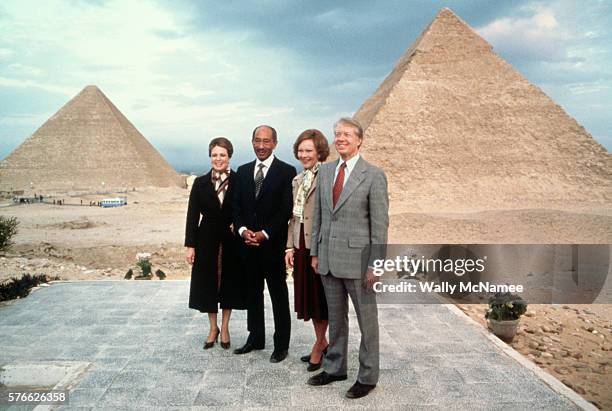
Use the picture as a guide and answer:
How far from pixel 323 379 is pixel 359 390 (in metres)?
0.29

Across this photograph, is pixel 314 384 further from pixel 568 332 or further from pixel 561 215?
pixel 561 215

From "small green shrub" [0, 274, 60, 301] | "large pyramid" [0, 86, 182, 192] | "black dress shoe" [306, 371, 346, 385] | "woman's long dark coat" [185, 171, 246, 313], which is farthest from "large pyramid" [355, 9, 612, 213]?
"large pyramid" [0, 86, 182, 192]

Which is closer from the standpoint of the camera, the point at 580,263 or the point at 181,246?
the point at 580,263

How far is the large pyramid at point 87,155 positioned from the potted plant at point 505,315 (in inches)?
2403

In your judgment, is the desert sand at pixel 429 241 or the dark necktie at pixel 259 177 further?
the desert sand at pixel 429 241

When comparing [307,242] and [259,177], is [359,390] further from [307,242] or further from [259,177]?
[259,177]

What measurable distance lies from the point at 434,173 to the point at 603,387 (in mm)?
39225

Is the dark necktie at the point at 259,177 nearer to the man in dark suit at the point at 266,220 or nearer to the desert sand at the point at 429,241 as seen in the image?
the man in dark suit at the point at 266,220

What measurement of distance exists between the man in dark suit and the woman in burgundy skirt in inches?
6.4

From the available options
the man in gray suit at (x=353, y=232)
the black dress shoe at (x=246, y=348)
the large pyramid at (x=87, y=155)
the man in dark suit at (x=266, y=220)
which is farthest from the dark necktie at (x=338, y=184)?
the large pyramid at (x=87, y=155)

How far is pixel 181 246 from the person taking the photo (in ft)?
48.9

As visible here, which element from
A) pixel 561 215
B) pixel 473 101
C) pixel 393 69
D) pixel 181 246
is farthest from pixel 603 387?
pixel 393 69

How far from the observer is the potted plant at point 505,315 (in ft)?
16.0

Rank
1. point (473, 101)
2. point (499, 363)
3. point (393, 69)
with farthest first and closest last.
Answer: point (393, 69) → point (473, 101) → point (499, 363)
